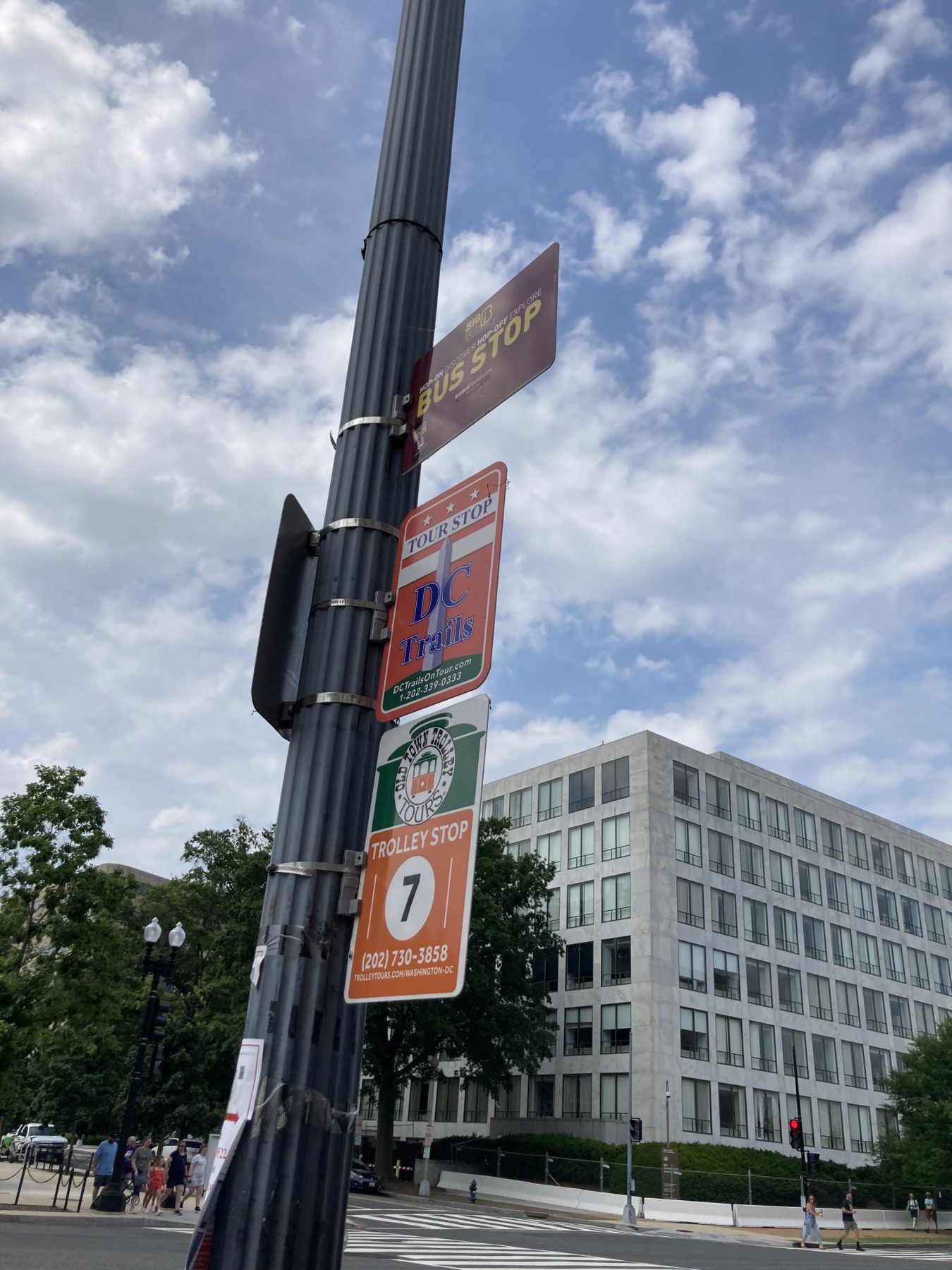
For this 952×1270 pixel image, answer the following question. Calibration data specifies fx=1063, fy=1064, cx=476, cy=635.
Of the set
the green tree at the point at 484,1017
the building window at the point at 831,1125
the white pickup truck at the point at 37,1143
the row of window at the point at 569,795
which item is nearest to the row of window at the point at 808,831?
the row of window at the point at 569,795

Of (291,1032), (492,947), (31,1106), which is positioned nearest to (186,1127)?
(31,1106)

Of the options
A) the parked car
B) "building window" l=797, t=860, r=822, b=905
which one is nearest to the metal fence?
the parked car

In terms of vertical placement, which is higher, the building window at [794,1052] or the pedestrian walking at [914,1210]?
the building window at [794,1052]

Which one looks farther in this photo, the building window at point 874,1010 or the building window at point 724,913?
the building window at point 874,1010

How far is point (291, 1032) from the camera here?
132 inches

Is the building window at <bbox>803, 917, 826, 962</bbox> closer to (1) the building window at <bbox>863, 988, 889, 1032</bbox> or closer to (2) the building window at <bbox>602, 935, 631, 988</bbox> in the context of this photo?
(1) the building window at <bbox>863, 988, 889, 1032</bbox>

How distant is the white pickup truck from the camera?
42094mm

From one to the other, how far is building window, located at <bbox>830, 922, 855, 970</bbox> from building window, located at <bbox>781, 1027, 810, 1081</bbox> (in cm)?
592

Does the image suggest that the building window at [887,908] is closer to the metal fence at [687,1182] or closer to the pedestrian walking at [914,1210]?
the metal fence at [687,1182]

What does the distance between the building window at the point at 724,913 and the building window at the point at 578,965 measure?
665cm

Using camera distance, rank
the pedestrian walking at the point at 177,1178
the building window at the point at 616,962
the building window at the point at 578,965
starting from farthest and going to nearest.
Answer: the building window at the point at 578,965
the building window at the point at 616,962
the pedestrian walking at the point at 177,1178

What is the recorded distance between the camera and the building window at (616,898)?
54.8 meters

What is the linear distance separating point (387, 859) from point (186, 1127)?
164 ft

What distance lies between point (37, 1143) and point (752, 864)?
1502 inches
